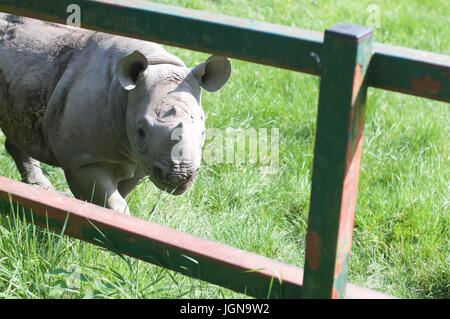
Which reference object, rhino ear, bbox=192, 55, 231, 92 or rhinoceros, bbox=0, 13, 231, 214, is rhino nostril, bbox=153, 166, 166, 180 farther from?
rhino ear, bbox=192, 55, 231, 92

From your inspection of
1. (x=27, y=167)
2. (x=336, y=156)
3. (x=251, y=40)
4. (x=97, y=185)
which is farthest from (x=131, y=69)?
(x=336, y=156)

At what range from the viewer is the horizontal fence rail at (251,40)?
2549 mm

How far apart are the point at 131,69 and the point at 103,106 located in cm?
31

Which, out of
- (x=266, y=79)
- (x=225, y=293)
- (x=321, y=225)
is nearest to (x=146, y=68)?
(x=225, y=293)

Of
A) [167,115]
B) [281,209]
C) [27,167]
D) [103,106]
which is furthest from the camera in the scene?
[27,167]

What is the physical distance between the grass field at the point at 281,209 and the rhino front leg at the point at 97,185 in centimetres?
24

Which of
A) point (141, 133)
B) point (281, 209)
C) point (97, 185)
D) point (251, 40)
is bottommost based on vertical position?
point (281, 209)

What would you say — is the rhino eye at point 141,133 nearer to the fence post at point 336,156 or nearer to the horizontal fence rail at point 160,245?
the horizontal fence rail at point 160,245

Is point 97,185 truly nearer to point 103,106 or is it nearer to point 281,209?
point 103,106

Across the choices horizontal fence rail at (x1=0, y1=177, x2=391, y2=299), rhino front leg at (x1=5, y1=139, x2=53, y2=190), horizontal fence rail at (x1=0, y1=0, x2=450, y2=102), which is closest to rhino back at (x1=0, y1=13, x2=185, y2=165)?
rhino front leg at (x1=5, y1=139, x2=53, y2=190)

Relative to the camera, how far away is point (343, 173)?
2613mm

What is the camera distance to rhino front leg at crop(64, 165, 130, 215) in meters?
4.52

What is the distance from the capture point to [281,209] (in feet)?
16.9

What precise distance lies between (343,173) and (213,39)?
0.59 m
